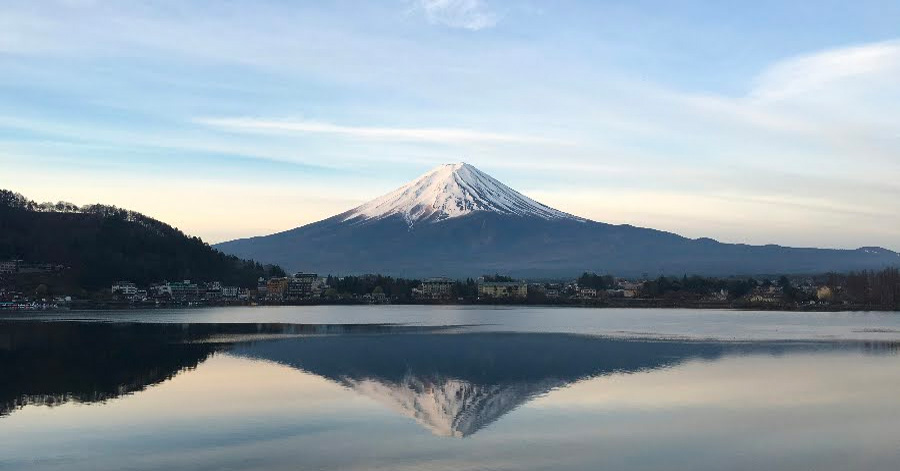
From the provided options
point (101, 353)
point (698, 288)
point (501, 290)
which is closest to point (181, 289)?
point (501, 290)

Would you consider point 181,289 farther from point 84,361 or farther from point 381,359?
point 381,359

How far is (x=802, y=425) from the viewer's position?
47.9 feet

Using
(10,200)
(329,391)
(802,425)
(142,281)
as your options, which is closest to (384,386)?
(329,391)

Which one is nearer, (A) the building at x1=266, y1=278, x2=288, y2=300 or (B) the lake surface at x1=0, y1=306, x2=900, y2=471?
(B) the lake surface at x1=0, y1=306, x2=900, y2=471

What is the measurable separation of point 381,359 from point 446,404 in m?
7.89

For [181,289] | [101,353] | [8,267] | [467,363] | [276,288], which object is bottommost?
[467,363]

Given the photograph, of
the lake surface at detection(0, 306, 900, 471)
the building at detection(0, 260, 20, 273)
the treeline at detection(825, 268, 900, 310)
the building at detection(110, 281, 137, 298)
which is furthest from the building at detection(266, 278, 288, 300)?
the lake surface at detection(0, 306, 900, 471)

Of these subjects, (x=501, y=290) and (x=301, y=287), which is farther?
(x=301, y=287)

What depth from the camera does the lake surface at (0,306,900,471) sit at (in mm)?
12156

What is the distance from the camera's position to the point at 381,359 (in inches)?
961

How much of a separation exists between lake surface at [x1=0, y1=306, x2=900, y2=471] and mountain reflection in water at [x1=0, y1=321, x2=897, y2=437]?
0.09 m

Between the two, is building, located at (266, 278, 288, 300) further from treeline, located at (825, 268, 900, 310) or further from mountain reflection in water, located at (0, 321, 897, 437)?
mountain reflection in water, located at (0, 321, 897, 437)

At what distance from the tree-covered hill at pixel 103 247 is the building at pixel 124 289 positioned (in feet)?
2.09

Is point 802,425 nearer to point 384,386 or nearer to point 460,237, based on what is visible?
point 384,386
